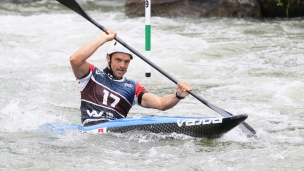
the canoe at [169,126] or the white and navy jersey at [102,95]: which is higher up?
the white and navy jersey at [102,95]

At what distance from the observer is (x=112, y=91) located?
5.88m

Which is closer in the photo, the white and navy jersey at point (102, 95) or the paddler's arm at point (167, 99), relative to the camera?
the paddler's arm at point (167, 99)

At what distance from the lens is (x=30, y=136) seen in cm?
608

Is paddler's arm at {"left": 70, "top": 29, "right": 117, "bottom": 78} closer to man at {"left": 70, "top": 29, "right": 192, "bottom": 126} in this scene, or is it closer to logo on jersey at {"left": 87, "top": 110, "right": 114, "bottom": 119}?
man at {"left": 70, "top": 29, "right": 192, "bottom": 126}

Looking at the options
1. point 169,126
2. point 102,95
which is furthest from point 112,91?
point 169,126

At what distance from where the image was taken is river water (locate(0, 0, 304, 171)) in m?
5.36

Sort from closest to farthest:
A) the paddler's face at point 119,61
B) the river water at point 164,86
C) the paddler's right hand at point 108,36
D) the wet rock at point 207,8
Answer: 1. the river water at point 164,86
2. the paddler's right hand at point 108,36
3. the paddler's face at point 119,61
4. the wet rock at point 207,8

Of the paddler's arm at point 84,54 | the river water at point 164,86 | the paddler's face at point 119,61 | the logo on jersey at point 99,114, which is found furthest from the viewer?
the logo on jersey at point 99,114

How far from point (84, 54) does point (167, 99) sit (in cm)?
88

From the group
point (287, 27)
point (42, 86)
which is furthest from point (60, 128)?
point (287, 27)

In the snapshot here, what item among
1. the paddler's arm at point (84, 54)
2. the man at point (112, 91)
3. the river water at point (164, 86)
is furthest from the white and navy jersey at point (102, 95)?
the river water at point (164, 86)

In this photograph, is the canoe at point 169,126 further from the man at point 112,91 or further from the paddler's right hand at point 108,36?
the paddler's right hand at point 108,36

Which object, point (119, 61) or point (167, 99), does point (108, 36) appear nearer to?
point (119, 61)

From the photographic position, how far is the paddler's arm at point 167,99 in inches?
226
